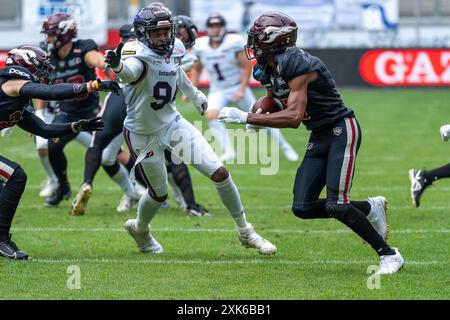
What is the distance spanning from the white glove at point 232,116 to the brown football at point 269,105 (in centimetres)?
56

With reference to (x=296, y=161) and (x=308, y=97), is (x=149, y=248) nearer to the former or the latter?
(x=308, y=97)

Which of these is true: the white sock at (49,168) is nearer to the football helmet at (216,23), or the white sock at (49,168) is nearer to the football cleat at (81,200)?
the football cleat at (81,200)

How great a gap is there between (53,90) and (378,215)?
222cm

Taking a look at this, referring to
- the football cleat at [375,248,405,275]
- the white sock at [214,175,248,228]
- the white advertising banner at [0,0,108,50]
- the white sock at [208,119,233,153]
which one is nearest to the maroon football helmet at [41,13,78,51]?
the white sock at [214,175,248,228]

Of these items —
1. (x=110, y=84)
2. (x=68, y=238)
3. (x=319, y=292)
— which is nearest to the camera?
(x=319, y=292)

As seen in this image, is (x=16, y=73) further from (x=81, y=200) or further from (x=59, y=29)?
(x=59, y=29)

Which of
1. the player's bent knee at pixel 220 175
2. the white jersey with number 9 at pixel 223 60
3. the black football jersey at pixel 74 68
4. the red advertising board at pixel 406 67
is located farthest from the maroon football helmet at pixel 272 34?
the red advertising board at pixel 406 67

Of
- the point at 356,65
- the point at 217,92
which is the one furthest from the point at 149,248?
the point at 356,65

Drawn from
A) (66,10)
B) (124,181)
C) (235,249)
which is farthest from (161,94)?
(66,10)

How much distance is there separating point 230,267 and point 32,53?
6.32 ft

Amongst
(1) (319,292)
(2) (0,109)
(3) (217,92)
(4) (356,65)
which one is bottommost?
(4) (356,65)

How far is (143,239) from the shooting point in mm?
7168

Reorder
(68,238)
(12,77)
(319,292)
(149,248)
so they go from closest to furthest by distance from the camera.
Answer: (319,292) < (12,77) < (149,248) < (68,238)

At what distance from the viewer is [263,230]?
8.19 m
